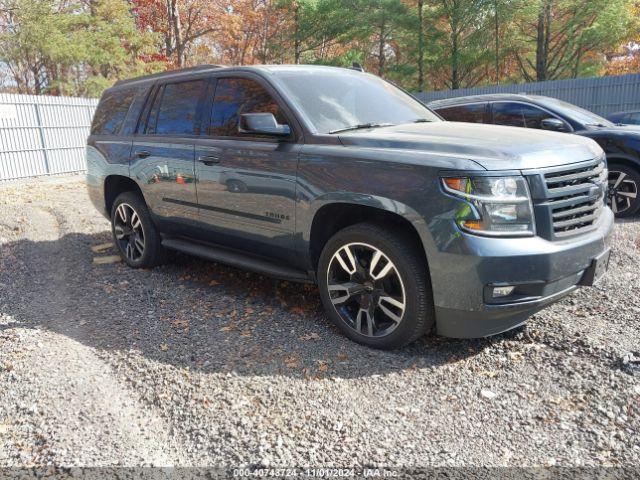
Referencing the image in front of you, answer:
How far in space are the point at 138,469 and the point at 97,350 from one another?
150cm

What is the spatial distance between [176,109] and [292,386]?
306cm

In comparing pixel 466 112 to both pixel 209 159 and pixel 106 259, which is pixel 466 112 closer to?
pixel 209 159

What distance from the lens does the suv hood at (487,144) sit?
311 cm

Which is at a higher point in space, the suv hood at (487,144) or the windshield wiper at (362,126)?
the windshield wiper at (362,126)

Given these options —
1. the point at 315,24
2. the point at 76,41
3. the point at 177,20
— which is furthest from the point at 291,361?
the point at 315,24

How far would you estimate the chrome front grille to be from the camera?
3084 mm

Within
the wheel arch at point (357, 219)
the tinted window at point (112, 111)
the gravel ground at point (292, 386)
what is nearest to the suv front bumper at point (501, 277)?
the wheel arch at point (357, 219)

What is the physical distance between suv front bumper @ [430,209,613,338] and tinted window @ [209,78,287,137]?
1.79 m

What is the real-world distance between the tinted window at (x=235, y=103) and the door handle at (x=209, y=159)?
21 cm

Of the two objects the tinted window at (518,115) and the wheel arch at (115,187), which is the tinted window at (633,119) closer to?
the tinted window at (518,115)

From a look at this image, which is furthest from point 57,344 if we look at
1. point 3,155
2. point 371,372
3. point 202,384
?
point 3,155

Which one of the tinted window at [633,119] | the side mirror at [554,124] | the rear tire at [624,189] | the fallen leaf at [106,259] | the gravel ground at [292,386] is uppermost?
the side mirror at [554,124]

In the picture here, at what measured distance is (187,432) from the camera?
109 inches

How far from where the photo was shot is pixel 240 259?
4.43m
